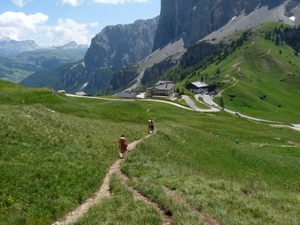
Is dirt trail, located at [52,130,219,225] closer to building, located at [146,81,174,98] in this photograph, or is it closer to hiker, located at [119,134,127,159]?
hiker, located at [119,134,127,159]

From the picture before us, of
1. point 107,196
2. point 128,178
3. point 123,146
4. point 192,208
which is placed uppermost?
point 123,146

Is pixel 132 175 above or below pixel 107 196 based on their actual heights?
below

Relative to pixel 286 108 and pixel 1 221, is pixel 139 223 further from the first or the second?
pixel 286 108

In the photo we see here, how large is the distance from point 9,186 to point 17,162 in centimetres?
390

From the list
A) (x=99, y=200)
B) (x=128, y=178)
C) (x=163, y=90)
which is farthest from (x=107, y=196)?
(x=163, y=90)

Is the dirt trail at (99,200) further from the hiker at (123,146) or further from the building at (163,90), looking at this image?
the building at (163,90)

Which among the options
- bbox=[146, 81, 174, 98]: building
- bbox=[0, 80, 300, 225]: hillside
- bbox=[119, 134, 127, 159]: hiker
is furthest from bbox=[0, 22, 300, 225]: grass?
bbox=[146, 81, 174, 98]: building

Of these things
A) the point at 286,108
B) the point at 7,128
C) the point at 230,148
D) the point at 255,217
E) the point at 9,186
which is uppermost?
the point at 7,128

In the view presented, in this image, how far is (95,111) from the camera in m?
67.5

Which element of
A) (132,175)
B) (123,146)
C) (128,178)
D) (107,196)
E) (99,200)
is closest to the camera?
(99,200)

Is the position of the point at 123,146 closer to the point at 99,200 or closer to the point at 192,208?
the point at 99,200

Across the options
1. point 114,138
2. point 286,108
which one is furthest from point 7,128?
point 286,108

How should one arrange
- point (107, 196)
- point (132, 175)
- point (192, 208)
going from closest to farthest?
point (192, 208)
point (107, 196)
point (132, 175)

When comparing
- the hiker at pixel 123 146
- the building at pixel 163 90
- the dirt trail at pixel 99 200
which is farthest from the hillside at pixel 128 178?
the building at pixel 163 90
